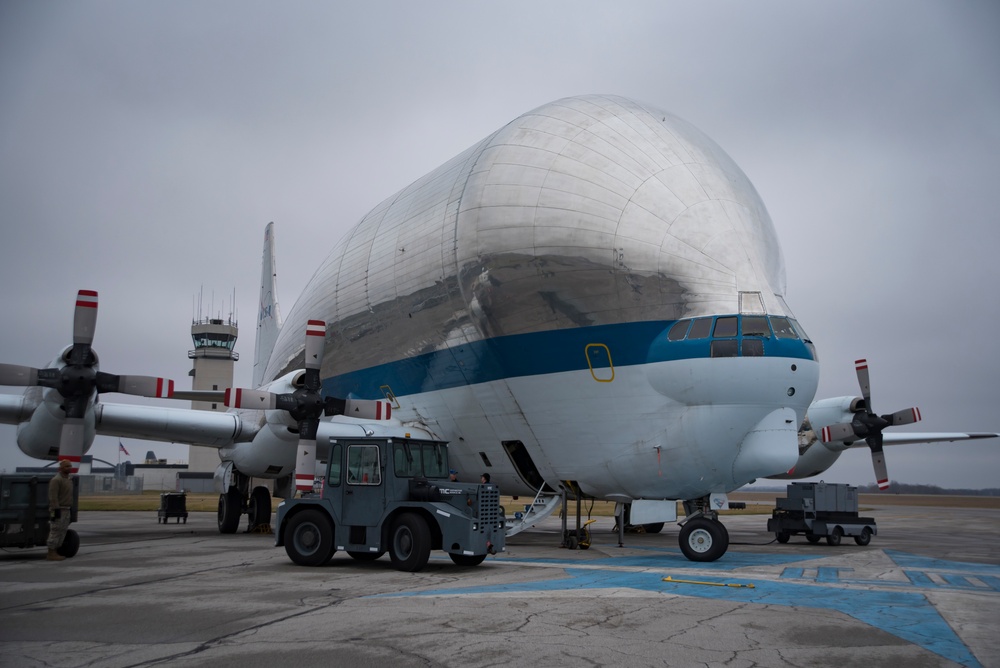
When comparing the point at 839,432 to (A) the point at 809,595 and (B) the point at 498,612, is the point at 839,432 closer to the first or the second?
(A) the point at 809,595

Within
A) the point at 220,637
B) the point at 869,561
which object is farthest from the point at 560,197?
the point at 220,637

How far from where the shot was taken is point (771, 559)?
50.6 ft

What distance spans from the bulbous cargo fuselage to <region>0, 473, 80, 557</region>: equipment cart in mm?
7857

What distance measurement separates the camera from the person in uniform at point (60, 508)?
1346 centimetres

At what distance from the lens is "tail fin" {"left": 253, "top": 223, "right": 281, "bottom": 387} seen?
99.3ft

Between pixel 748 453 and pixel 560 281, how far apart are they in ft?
15.0

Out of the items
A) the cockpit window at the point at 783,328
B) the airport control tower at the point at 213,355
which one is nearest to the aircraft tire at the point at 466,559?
the cockpit window at the point at 783,328

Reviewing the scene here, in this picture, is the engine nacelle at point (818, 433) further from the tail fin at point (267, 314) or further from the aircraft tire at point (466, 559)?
the tail fin at point (267, 314)

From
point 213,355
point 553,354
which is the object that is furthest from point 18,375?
point 213,355

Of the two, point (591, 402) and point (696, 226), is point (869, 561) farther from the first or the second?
point (696, 226)

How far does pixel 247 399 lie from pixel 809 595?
1109 centimetres

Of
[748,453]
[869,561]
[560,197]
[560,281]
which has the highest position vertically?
[560,197]

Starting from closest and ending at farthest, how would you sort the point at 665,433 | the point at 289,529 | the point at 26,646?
the point at 26,646 → the point at 289,529 → the point at 665,433

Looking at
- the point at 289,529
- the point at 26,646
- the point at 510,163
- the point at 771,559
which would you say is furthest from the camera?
the point at 510,163
